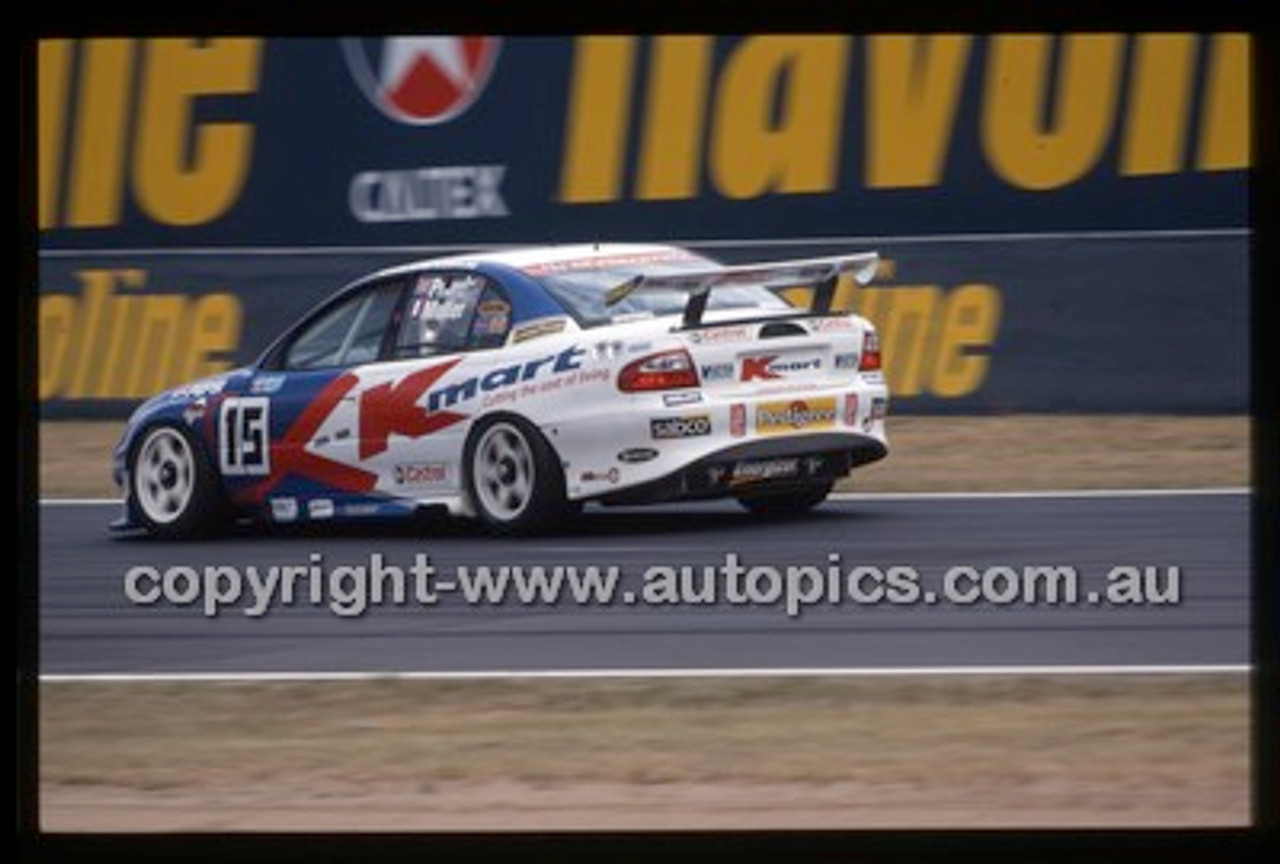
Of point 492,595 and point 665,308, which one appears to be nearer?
point 492,595

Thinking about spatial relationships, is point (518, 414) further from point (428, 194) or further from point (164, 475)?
point (164, 475)

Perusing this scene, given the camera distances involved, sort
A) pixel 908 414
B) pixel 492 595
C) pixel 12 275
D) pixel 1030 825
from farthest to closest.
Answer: pixel 908 414
pixel 492 595
pixel 1030 825
pixel 12 275

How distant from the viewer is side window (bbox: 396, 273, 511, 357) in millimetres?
11695

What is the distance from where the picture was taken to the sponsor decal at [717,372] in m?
12.0

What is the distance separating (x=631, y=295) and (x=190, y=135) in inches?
75.8

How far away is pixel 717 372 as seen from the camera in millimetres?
12023

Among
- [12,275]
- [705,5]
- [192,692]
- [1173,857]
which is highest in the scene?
[705,5]

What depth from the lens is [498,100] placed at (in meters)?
10.8

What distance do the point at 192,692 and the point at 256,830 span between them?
177cm

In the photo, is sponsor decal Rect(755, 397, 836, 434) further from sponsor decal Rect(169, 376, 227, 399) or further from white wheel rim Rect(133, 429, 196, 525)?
white wheel rim Rect(133, 429, 196, 525)

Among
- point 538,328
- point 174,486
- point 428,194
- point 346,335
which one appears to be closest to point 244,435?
point 174,486

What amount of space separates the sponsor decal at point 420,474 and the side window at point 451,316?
46cm

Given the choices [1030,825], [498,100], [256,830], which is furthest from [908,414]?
[256,830]

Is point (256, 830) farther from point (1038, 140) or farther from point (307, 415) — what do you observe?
point (1038, 140)
